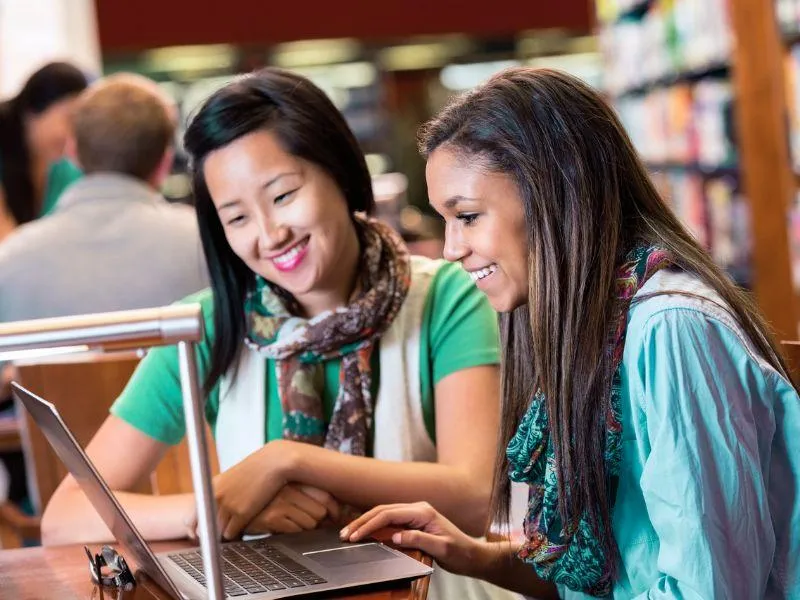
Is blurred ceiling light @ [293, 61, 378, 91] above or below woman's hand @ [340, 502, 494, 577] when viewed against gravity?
above

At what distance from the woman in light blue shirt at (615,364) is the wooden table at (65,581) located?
0.20 meters

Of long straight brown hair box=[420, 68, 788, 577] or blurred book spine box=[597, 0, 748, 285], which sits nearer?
long straight brown hair box=[420, 68, 788, 577]

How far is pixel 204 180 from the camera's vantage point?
6.12ft

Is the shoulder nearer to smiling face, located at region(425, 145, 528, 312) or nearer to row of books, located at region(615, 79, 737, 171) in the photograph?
smiling face, located at region(425, 145, 528, 312)

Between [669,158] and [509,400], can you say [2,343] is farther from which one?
[669,158]

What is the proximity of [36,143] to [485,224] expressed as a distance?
334 cm

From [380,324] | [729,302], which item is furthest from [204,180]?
[729,302]

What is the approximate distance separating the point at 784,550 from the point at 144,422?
3.45 feet

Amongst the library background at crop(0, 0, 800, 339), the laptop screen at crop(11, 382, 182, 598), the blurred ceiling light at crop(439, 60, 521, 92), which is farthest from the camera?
the blurred ceiling light at crop(439, 60, 521, 92)

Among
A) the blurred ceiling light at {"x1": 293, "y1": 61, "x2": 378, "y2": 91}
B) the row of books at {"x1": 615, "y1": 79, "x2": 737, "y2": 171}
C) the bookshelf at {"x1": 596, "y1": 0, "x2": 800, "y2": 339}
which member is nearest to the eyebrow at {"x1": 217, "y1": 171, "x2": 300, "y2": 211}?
the bookshelf at {"x1": 596, "y1": 0, "x2": 800, "y2": 339}

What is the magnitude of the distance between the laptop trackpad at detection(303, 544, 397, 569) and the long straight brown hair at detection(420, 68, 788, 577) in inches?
8.8

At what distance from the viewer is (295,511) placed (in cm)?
161

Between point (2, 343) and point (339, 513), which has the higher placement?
point (2, 343)

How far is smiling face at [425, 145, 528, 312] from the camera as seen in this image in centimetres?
135
